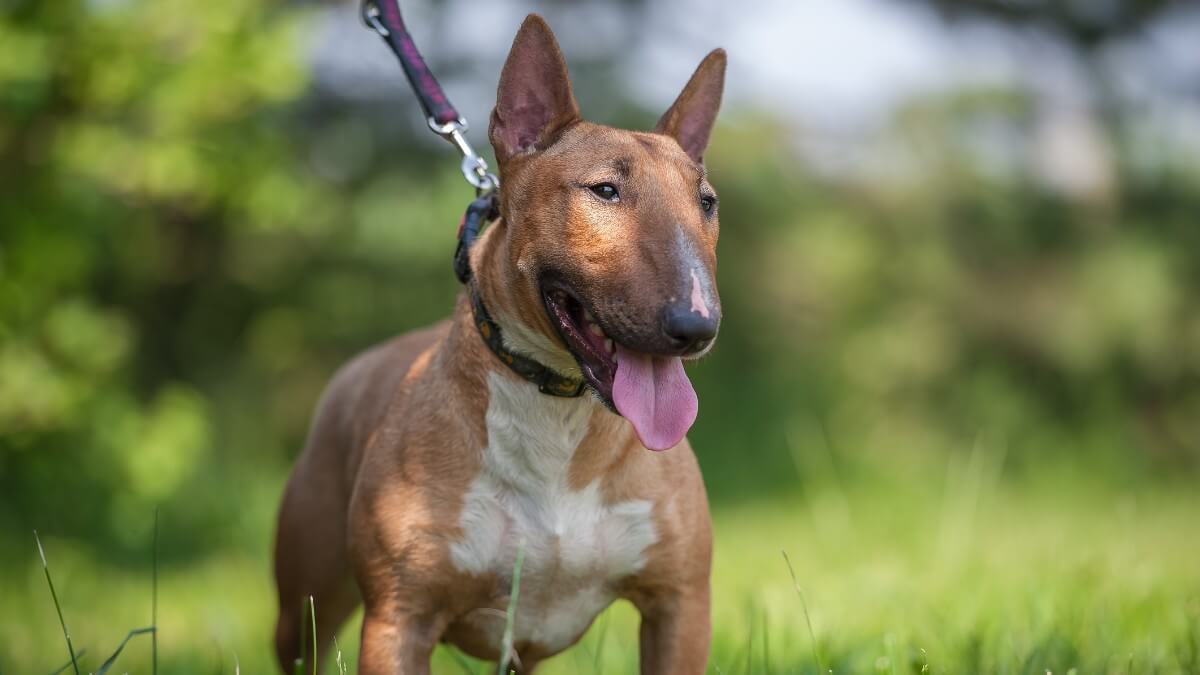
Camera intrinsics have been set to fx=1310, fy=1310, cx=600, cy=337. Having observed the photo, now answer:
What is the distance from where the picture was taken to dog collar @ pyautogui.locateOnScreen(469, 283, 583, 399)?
3.40 meters

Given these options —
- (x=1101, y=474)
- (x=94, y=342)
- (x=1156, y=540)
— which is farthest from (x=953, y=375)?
(x=94, y=342)

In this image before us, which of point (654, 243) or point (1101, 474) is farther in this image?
point (1101, 474)

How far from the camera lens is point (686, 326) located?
288 cm

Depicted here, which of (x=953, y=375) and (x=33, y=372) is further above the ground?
(x=33, y=372)

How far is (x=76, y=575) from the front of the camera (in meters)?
7.81

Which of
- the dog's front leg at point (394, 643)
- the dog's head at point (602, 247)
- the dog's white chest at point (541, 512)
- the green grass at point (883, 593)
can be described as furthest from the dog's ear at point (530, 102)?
the green grass at point (883, 593)

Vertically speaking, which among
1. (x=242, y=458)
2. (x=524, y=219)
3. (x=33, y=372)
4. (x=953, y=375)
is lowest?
(x=242, y=458)

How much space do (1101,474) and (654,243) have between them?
7286mm

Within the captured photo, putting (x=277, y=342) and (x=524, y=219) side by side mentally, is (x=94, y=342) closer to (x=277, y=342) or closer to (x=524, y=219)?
(x=277, y=342)

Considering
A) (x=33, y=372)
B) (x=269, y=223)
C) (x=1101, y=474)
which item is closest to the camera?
(x=33, y=372)

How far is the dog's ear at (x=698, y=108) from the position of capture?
3779 millimetres

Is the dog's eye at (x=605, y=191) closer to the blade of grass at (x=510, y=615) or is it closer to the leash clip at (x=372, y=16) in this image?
the blade of grass at (x=510, y=615)

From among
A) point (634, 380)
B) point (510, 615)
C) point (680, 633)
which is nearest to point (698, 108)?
point (634, 380)

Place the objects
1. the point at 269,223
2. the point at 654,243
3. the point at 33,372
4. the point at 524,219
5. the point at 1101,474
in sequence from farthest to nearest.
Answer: the point at 1101,474, the point at 269,223, the point at 33,372, the point at 524,219, the point at 654,243
